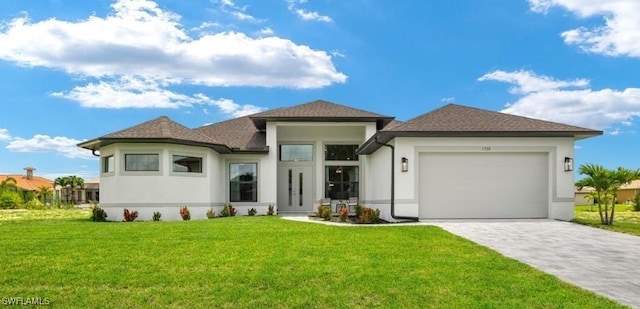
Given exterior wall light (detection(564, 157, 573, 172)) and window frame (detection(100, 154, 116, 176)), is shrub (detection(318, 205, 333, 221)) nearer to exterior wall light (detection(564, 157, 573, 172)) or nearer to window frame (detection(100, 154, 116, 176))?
exterior wall light (detection(564, 157, 573, 172))

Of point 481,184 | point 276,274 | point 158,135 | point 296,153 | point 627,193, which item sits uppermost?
point 158,135

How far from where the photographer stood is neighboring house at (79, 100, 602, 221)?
14898 millimetres

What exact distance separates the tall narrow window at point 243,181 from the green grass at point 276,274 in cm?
1118

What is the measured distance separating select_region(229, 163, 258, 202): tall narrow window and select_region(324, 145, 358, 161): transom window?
3.44 meters

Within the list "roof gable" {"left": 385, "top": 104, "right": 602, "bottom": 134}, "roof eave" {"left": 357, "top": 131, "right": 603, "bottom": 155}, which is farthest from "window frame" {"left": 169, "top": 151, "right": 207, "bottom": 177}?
"roof gable" {"left": 385, "top": 104, "right": 602, "bottom": 134}

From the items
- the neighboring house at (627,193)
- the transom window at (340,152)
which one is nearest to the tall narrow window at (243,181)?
the transom window at (340,152)

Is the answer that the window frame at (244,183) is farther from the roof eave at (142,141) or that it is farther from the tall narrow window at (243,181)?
the roof eave at (142,141)

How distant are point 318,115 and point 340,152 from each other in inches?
105

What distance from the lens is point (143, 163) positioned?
17.6 metres

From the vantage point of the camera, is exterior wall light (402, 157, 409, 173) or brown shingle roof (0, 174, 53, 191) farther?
brown shingle roof (0, 174, 53, 191)

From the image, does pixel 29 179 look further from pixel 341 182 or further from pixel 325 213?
pixel 325 213

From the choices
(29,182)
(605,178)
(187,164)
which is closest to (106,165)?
(187,164)

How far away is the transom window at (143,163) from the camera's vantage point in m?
17.6

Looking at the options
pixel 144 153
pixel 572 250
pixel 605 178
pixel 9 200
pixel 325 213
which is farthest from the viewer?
pixel 9 200
